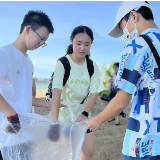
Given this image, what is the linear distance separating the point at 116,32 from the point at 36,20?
2.48 feet

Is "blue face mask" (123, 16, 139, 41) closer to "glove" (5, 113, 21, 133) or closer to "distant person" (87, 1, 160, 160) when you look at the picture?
"distant person" (87, 1, 160, 160)

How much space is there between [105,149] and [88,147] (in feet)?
4.97

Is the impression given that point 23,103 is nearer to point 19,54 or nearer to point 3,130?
point 3,130

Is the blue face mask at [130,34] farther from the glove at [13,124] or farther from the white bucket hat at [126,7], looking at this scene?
the glove at [13,124]

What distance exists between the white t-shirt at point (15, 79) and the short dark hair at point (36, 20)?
0.35m

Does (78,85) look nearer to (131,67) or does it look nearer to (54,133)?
(54,133)

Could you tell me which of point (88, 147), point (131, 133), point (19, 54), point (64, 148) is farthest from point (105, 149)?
point (19, 54)

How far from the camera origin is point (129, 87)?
1115 millimetres

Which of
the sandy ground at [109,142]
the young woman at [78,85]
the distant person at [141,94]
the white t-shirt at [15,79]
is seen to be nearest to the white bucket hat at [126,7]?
the distant person at [141,94]

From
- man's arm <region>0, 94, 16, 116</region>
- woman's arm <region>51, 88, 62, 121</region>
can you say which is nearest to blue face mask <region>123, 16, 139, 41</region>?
woman's arm <region>51, 88, 62, 121</region>

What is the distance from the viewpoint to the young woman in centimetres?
182

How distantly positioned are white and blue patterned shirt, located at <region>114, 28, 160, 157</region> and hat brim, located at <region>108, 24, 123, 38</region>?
399mm

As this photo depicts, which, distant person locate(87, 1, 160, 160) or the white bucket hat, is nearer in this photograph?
distant person locate(87, 1, 160, 160)

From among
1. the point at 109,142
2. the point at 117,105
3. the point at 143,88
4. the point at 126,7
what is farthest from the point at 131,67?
the point at 109,142
